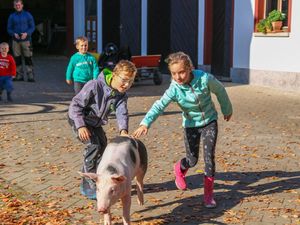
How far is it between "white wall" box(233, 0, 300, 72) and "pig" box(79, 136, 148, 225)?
35.4ft

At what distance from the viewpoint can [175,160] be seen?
8.21 metres

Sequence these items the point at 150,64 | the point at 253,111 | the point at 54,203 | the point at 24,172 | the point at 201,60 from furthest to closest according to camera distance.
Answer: the point at 201,60 → the point at 150,64 → the point at 253,111 → the point at 24,172 → the point at 54,203

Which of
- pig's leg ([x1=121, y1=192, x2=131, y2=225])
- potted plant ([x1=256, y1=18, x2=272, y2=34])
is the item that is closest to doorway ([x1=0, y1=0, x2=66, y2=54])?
potted plant ([x1=256, y1=18, x2=272, y2=34])

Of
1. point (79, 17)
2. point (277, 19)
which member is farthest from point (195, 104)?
A: point (79, 17)

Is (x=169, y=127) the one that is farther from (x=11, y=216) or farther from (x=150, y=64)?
(x=150, y=64)

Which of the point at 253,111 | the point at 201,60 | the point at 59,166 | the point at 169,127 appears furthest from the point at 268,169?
the point at 201,60

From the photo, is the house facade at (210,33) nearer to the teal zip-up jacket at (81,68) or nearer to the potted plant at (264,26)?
the potted plant at (264,26)

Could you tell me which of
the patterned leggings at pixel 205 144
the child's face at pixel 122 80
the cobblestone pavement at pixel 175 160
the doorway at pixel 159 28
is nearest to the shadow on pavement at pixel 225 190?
the cobblestone pavement at pixel 175 160

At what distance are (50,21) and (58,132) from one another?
70.8ft

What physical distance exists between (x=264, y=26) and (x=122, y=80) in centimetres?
1151

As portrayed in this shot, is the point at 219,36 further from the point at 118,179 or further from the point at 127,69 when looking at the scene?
the point at 118,179

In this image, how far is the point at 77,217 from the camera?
5.78 metres

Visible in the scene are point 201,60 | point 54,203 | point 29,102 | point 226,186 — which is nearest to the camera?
point 54,203

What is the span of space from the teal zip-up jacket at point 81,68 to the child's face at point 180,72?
493cm
